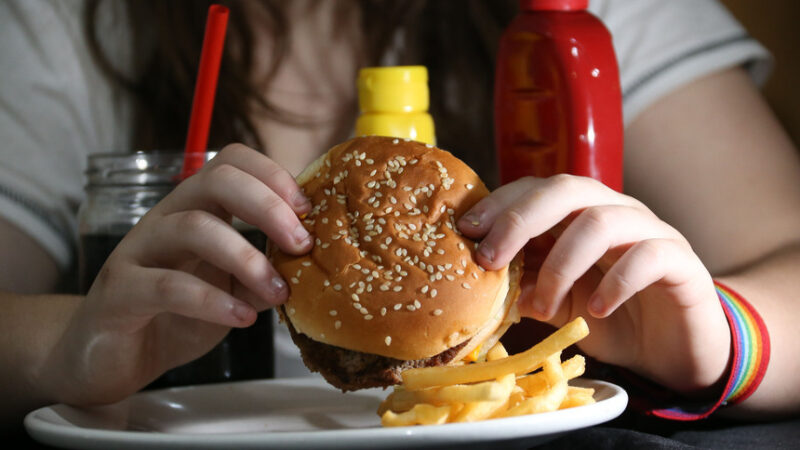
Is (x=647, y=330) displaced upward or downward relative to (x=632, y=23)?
downward

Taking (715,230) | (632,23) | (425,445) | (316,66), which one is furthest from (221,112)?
(425,445)

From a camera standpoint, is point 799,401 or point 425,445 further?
point 799,401

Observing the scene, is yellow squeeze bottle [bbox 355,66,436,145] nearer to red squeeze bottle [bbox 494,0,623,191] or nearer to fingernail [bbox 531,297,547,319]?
red squeeze bottle [bbox 494,0,623,191]

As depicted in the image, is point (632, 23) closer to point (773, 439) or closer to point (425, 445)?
point (773, 439)

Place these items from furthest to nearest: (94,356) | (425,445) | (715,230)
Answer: (715,230) < (94,356) < (425,445)

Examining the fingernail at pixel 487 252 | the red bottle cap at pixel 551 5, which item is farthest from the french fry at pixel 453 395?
the red bottle cap at pixel 551 5

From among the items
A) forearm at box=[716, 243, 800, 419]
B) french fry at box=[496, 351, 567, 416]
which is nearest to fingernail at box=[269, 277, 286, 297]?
french fry at box=[496, 351, 567, 416]

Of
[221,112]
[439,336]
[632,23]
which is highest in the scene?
[632,23]

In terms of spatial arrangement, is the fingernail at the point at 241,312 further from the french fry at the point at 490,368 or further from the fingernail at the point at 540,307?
the fingernail at the point at 540,307
